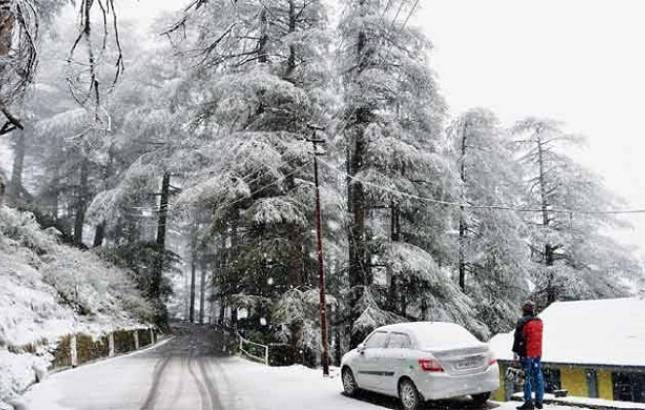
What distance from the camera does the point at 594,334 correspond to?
50.7 ft

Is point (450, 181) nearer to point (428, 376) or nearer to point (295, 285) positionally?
point (295, 285)

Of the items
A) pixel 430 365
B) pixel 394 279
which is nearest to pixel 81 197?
pixel 394 279

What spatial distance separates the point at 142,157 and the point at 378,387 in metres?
23.2

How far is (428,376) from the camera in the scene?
8320 millimetres

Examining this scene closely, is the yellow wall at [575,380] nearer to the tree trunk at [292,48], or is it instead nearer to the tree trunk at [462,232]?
the tree trunk at [462,232]

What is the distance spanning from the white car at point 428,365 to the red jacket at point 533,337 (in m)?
1.01

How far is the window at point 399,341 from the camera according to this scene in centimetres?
926

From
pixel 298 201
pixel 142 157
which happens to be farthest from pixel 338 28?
pixel 142 157

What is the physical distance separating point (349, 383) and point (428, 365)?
9.73ft

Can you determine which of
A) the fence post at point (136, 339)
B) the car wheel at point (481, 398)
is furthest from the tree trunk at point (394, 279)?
the fence post at point (136, 339)

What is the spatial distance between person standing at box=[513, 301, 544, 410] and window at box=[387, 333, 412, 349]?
6.55ft

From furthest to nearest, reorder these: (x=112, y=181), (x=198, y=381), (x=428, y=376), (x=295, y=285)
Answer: (x=112, y=181) < (x=295, y=285) < (x=198, y=381) < (x=428, y=376)

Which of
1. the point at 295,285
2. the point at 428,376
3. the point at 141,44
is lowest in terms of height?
the point at 428,376

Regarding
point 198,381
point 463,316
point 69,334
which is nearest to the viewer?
point 198,381
